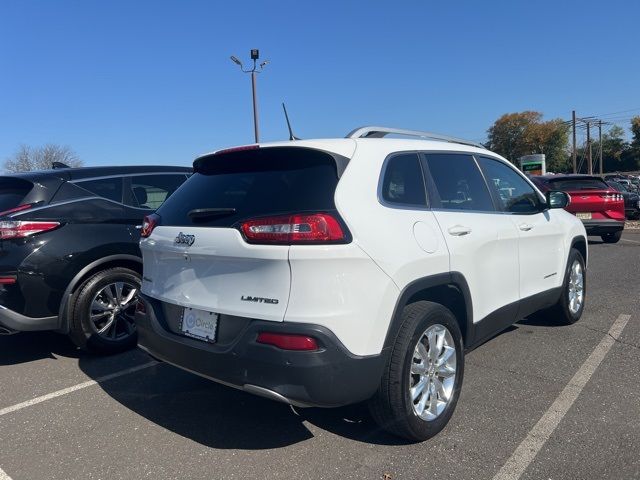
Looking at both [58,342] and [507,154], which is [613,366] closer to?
[58,342]

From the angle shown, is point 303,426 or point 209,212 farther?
point 303,426

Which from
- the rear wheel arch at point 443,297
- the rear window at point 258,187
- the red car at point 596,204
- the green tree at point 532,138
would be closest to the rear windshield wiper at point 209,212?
the rear window at point 258,187

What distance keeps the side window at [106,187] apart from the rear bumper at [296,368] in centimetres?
268

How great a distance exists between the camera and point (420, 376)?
10.1ft

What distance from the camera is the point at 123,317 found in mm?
4770

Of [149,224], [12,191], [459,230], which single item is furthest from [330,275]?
[12,191]

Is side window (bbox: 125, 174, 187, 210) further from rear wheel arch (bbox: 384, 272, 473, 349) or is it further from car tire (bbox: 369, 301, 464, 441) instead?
car tire (bbox: 369, 301, 464, 441)

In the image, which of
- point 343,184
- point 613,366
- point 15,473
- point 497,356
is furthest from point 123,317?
point 613,366

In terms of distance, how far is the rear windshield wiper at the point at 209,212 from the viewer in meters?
2.89

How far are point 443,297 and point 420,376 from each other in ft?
1.84

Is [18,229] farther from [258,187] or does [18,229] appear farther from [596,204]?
[596,204]

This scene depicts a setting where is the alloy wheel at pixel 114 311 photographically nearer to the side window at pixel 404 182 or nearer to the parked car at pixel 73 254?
the parked car at pixel 73 254

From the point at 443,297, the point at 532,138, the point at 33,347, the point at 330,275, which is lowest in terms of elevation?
the point at 33,347

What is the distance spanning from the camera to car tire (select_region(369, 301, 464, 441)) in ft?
9.21
